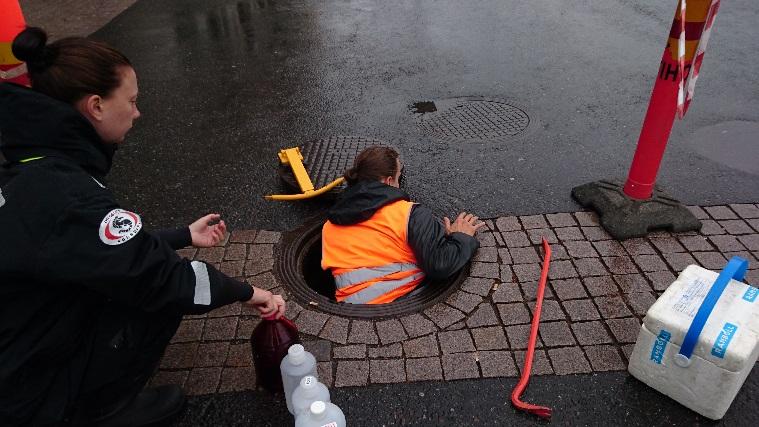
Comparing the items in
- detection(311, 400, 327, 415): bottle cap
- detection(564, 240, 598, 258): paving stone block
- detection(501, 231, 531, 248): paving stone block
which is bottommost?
detection(501, 231, 531, 248): paving stone block

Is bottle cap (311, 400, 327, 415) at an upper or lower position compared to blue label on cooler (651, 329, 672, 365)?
upper

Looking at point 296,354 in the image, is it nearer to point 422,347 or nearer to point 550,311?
point 422,347

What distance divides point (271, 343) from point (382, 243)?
1.03 metres

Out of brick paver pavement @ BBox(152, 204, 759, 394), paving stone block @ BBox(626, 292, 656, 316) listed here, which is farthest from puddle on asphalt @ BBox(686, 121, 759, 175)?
paving stone block @ BBox(626, 292, 656, 316)

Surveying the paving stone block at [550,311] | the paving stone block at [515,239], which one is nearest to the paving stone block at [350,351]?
the paving stone block at [550,311]

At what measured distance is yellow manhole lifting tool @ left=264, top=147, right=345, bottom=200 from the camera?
419 cm

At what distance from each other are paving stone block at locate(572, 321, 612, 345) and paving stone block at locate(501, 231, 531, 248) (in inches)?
30.7

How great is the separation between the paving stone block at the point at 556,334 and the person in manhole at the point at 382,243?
0.63m

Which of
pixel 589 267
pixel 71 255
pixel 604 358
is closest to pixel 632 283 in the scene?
pixel 589 267

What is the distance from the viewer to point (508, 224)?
397 centimetres

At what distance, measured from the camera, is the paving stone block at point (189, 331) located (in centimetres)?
313

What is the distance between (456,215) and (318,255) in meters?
1.09

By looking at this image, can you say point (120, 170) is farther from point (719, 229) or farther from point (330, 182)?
point (719, 229)

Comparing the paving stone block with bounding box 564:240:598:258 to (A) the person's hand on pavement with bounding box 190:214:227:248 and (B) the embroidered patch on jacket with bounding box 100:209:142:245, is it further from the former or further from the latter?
(B) the embroidered patch on jacket with bounding box 100:209:142:245
